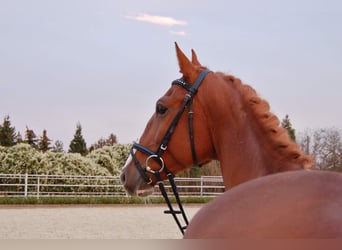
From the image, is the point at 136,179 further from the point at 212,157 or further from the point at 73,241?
the point at 73,241

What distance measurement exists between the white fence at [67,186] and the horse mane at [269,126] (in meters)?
14.6

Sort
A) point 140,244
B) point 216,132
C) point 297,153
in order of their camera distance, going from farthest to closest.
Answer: point 216,132
point 297,153
point 140,244

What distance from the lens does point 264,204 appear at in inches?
34.8

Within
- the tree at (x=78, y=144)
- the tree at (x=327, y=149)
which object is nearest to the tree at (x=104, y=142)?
the tree at (x=78, y=144)

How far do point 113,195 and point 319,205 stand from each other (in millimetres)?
17970

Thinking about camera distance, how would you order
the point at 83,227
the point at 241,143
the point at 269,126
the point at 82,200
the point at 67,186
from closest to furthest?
the point at 269,126
the point at 241,143
the point at 83,227
the point at 82,200
the point at 67,186

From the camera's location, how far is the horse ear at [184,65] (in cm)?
311

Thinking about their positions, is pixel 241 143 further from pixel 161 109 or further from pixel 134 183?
pixel 134 183

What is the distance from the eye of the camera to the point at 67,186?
1827cm

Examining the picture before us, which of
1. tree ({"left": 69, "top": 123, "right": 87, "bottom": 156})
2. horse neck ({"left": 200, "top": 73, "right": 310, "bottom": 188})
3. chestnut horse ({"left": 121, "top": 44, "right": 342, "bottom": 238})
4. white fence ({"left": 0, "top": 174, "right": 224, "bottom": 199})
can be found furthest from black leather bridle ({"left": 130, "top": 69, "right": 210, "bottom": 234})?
tree ({"left": 69, "top": 123, "right": 87, "bottom": 156})

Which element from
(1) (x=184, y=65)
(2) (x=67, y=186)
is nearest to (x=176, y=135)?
(1) (x=184, y=65)

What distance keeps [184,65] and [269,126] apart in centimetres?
65

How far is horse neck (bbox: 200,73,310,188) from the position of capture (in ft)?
8.58

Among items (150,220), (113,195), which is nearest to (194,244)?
(150,220)
